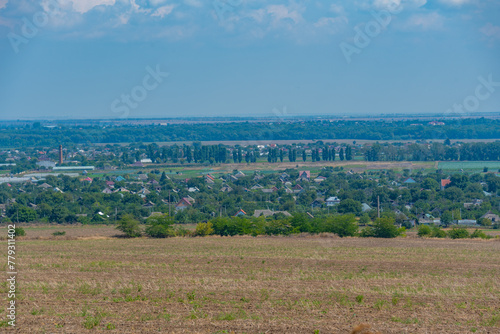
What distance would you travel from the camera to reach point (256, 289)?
16.3 meters

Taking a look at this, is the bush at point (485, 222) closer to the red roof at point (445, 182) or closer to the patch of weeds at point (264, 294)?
the red roof at point (445, 182)

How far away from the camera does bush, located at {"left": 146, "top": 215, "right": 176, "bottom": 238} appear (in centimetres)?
3366

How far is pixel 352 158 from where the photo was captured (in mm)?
113875

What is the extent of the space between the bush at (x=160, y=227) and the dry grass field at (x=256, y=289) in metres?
6.11

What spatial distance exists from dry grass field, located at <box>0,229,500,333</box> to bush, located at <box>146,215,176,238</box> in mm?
6107

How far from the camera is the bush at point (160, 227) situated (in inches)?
1325

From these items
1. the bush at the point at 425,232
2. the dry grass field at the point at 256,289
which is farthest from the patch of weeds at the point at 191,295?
the bush at the point at 425,232

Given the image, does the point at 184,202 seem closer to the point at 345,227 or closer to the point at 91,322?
the point at 345,227

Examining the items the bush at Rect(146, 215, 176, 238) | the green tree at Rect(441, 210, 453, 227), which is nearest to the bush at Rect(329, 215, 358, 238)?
the bush at Rect(146, 215, 176, 238)

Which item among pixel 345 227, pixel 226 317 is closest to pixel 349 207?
pixel 345 227

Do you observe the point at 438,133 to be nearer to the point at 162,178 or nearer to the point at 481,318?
the point at 162,178

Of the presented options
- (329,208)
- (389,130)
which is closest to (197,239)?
(329,208)

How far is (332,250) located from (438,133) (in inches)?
6233

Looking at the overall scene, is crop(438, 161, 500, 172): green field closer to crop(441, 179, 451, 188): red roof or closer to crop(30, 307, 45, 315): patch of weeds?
crop(441, 179, 451, 188): red roof
